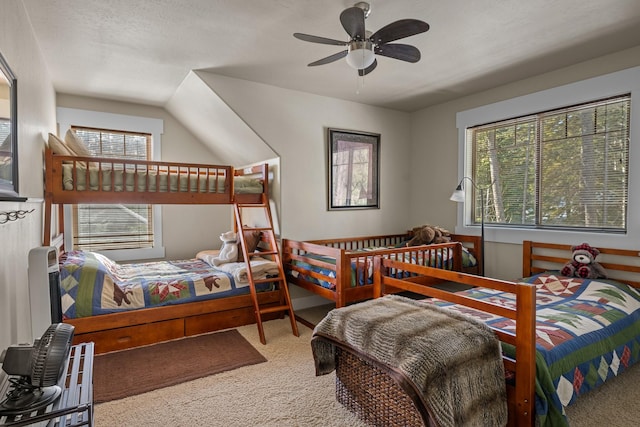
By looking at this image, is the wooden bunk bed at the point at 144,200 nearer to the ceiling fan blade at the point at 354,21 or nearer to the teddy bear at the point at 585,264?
the ceiling fan blade at the point at 354,21

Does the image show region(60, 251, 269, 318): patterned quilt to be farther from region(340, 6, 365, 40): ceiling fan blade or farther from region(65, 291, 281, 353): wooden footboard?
region(340, 6, 365, 40): ceiling fan blade

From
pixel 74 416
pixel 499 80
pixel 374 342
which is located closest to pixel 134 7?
pixel 74 416

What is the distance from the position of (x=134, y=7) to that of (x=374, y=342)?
2.52 m

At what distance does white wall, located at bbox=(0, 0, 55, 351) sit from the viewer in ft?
5.26

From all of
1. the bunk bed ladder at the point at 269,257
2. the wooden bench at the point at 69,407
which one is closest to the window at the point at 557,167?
the bunk bed ladder at the point at 269,257

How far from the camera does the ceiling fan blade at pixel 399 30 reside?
6.29 ft

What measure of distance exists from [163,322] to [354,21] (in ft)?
9.28

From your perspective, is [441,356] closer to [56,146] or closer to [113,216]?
[56,146]

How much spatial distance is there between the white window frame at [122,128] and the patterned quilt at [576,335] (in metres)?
3.62

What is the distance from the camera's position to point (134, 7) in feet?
7.28

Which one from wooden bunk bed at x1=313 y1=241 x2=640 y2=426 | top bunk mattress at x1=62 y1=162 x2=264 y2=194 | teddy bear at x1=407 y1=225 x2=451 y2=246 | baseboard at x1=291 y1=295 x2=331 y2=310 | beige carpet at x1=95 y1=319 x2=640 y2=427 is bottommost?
beige carpet at x1=95 y1=319 x2=640 y2=427

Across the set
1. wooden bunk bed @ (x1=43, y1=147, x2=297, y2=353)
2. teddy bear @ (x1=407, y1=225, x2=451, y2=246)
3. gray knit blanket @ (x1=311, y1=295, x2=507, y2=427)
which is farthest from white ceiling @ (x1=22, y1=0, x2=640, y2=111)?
gray knit blanket @ (x1=311, y1=295, x2=507, y2=427)

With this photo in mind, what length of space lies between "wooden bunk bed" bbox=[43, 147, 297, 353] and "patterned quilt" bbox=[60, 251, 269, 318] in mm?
64

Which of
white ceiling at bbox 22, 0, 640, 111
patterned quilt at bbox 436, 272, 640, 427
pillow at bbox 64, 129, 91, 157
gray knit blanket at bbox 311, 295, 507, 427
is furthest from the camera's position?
pillow at bbox 64, 129, 91, 157
